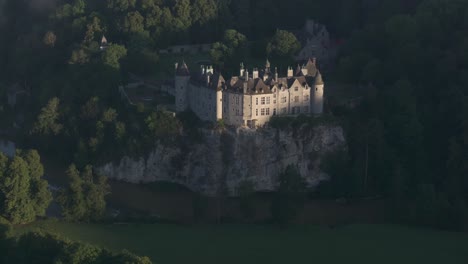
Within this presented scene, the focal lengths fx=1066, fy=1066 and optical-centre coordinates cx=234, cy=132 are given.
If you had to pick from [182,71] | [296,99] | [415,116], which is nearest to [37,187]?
[182,71]

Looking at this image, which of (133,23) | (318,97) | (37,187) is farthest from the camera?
(133,23)

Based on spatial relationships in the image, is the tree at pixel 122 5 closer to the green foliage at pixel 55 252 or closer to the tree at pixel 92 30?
the tree at pixel 92 30

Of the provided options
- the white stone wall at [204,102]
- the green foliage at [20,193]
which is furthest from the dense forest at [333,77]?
the green foliage at [20,193]

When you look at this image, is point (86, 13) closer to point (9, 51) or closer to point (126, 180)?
point (9, 51)

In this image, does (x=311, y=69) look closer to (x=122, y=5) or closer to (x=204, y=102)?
(x=204, y=102)

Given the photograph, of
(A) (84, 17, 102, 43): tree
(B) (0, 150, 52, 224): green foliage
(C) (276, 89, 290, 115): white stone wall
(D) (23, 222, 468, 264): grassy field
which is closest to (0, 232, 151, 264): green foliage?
(D) (23, 222, 468, 264): grassy field
